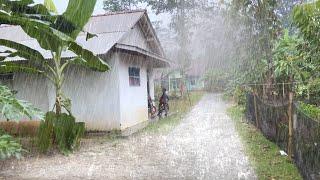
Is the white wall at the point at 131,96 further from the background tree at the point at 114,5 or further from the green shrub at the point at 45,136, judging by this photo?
the background tree at the point at 114,5

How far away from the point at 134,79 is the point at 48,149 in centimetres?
573

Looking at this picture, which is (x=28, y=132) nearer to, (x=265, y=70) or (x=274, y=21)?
(x=265, y=70)

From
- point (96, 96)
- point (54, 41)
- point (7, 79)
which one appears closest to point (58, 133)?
point (54, 41)

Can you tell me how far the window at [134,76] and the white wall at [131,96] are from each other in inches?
5.7

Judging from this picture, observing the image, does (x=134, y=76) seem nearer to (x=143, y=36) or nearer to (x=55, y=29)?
(x=143, y=36)

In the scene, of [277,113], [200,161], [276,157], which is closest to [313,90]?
[277,113]

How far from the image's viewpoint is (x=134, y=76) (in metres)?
14.8

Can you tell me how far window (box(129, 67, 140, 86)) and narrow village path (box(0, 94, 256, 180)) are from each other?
3.27 meters

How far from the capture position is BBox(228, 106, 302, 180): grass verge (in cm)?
673

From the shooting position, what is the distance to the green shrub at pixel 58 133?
9500 millimetres

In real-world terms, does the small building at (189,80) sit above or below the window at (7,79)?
below

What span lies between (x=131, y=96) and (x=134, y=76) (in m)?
1.00

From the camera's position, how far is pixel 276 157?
7988 millimetres

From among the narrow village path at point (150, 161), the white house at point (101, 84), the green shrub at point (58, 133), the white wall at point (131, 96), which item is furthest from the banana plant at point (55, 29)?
the white wall at point (131, 96)
